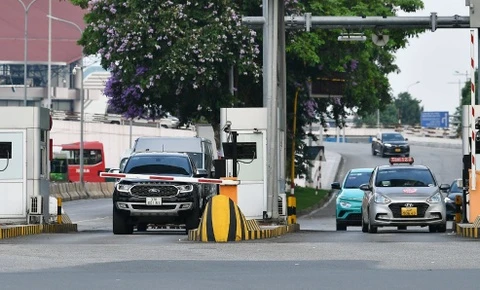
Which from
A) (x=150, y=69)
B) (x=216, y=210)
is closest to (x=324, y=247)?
(x=216, y=210)

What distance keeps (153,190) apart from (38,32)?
4329 inches

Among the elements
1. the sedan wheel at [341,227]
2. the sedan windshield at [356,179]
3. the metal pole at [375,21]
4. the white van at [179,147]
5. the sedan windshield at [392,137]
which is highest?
the metal pole at [375,21]

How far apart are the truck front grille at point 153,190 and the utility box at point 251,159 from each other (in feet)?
5.31

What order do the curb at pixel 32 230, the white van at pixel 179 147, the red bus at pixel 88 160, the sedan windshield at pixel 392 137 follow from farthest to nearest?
the sedan windshield at pixel 392 137 → the red bus at pixel 88 160 → the white van at pixel 179 147 → the curb at pixel 32 230

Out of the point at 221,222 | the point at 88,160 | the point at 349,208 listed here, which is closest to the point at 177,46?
the point at 349,208

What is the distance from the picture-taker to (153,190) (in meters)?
30.7

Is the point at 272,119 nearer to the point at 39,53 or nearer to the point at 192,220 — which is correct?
the point at 192,220

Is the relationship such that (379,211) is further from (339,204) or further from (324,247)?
(324,247)

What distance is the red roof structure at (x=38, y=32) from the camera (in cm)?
13525

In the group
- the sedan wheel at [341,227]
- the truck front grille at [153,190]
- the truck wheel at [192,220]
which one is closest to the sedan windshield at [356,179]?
the sedan wheel at [341,227]

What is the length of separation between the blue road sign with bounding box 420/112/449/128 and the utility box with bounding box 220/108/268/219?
5040 inches

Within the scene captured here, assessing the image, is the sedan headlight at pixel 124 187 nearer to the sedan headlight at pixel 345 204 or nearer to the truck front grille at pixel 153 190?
the truck front grille at pixel 153 190

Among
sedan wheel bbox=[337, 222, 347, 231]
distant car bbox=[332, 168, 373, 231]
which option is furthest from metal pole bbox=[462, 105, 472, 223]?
sedan wheel bbox=[337, 222, 347, 231]

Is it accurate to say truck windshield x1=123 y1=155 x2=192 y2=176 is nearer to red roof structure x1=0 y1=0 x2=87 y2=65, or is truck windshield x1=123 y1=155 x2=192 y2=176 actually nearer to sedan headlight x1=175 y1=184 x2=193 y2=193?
sedan headlight x1=175 y1=184 x2=193 y2=193
